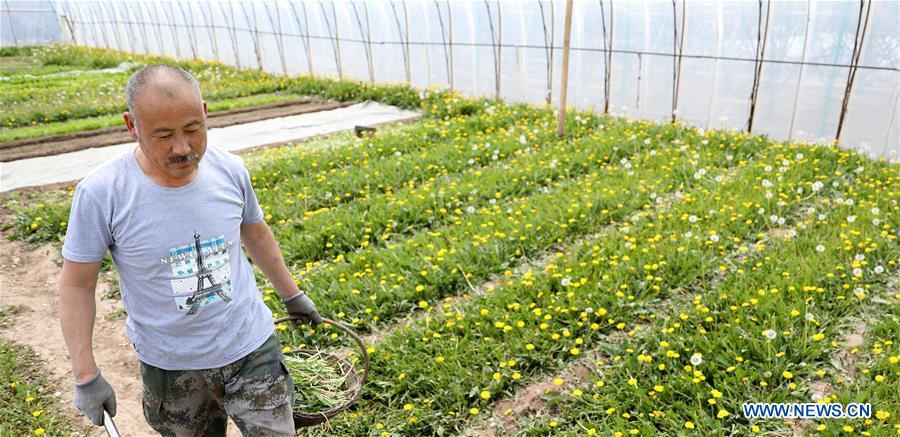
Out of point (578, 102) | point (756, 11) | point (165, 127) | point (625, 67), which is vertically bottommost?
point (578, 102)

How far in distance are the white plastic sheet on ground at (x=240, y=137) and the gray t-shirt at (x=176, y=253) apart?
500cm

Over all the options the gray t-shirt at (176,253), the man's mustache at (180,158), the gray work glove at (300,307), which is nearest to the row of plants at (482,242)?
the gray work glove at (300,307)

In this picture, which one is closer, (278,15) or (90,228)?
(90,228)

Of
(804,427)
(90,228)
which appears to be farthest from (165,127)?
(804,427)

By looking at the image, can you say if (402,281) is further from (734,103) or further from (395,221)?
(734,103)

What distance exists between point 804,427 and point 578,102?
8.12m

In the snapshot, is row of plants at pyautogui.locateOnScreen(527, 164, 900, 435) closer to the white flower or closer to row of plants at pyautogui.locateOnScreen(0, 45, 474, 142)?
the white flower

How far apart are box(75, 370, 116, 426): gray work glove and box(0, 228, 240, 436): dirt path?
135 centimetres

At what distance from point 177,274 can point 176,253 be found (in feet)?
0.22

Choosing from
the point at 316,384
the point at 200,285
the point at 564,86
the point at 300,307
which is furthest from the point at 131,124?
the point at 564,86

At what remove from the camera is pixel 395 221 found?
5.29 metres

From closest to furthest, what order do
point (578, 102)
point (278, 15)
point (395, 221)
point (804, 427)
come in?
point (804, 427), point (395, 221), point (578, 102), point (278, 15)

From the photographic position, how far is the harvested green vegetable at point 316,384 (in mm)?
3113

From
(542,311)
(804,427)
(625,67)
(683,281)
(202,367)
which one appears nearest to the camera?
(202,367)
